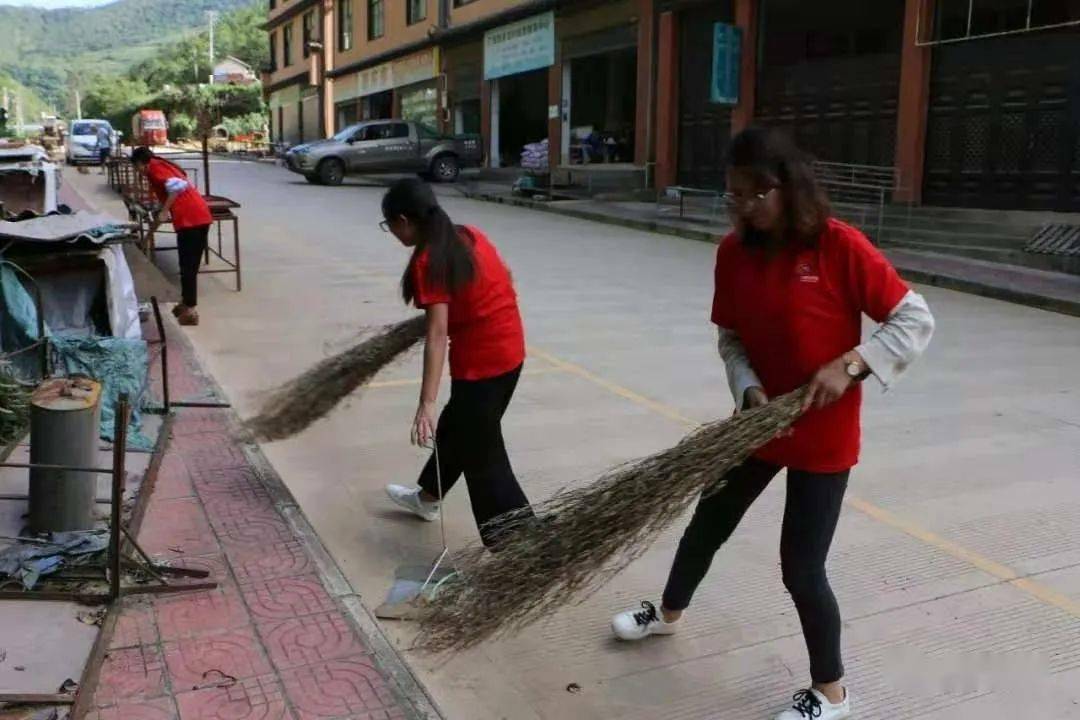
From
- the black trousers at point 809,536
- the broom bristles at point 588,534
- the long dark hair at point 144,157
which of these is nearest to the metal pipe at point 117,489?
the broom bristles at point 588,534

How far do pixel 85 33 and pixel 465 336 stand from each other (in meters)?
211

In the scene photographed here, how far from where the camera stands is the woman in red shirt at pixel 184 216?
869 cm

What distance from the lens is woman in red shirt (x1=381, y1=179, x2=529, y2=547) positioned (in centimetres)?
354

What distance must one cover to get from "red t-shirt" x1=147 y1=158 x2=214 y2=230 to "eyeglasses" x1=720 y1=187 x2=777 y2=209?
6.97 m

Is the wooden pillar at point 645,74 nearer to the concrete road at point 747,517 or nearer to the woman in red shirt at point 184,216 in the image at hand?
the concrete road at point 747,517

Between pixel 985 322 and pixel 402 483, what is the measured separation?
22.5ft

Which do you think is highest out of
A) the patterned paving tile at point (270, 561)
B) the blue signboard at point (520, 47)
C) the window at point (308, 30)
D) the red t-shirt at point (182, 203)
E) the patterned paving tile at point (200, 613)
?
the window at point (308, 30)

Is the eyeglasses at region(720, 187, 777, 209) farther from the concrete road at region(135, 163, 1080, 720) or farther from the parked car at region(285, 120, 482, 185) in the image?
the parked car at region(285, 120, 482, 185)

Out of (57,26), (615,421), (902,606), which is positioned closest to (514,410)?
(615,421)

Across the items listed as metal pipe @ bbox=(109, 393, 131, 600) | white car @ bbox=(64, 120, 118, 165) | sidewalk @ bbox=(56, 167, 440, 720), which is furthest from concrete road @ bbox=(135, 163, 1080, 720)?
white car @ bbox=(64, 120, 118, 165)

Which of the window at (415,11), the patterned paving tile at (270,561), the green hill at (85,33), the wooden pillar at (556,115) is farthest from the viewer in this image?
the green hill at (85,33)

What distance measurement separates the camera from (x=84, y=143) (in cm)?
3700

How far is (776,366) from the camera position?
2824 mm

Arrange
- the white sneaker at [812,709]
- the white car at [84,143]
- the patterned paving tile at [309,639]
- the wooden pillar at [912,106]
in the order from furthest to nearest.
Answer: the white car at [84,143] → the wooden pillar at [912,106] → the patterned paving tile at [309,639] → the white sneaker at [812,709]
